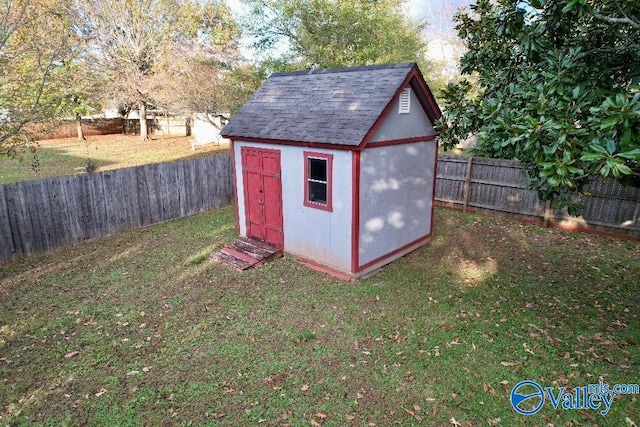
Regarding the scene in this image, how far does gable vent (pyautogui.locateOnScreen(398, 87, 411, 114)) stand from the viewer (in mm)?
8336

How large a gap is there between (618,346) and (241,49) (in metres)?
21.1

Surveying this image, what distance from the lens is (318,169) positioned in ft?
27.2

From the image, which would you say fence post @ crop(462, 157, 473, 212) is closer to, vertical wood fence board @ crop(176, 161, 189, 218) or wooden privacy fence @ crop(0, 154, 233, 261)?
wooden privacy fence @ crop(0, 154, 233, 261)

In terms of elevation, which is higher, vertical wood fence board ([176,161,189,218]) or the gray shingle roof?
the gray shingle roof

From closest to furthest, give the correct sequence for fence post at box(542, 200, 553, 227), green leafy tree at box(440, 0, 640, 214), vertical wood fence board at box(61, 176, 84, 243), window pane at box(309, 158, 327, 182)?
green leafy tree at box(440, 0, 640, 214)
window pane at box(309, 158, 327, 182)
vertical wood fence board at box(61, 176, 84, 243)
fence post at box(542, 200, 553, 227)

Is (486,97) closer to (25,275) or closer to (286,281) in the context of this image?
(286,281)

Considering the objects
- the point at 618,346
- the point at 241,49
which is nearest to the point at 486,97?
the point at 618,346

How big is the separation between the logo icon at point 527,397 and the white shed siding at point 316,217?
12.6 feet

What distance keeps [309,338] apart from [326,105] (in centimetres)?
499

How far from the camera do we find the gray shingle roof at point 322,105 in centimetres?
776

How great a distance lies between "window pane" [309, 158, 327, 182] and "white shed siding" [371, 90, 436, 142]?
1.15 metres

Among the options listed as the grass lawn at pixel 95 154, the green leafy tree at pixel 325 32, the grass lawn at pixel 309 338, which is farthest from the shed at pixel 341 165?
the grass lawn at pixel 95 154

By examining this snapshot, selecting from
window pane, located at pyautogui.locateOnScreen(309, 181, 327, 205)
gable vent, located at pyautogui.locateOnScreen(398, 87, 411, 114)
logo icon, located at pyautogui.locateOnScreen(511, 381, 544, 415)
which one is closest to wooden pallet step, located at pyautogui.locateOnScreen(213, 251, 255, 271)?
window pane, located at pyautogui.locateOnScreen(309, 181, 327, 205)

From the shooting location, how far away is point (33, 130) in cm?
936
